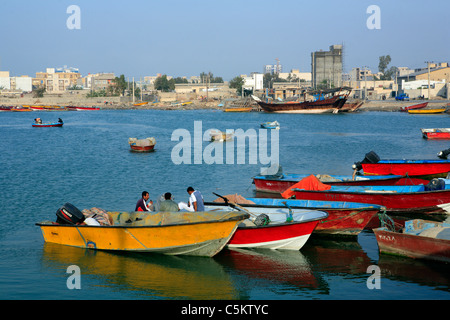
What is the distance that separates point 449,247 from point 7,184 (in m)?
21.4

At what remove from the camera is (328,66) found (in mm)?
159625

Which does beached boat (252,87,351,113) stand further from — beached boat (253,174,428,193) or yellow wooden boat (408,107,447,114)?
beached boat (253,174,428,193)

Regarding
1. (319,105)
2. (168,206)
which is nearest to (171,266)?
(168,206)

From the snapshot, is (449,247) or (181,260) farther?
(181,260)

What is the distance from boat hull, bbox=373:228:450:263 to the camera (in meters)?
13.0

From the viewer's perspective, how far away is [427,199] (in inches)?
717

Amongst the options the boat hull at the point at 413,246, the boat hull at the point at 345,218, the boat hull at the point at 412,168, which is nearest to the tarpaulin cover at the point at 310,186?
the boat hull at the point at 345,218

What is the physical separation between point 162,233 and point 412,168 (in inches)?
617

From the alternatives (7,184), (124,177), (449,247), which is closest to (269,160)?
(124,177)

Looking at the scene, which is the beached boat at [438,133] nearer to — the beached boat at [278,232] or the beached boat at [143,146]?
the beached boat at [143,146]

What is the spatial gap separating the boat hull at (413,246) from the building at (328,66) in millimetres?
145941

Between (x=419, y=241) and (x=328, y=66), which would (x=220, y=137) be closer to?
(x=419, y=241)

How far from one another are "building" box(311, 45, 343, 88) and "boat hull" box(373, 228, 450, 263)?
146 m
